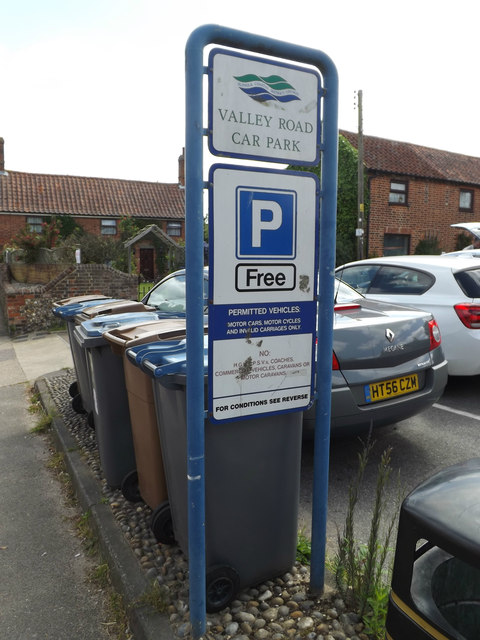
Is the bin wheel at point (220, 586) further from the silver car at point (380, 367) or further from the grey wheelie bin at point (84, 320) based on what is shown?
the grey wheelie bin at point (84, 320)

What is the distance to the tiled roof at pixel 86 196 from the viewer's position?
31422mm

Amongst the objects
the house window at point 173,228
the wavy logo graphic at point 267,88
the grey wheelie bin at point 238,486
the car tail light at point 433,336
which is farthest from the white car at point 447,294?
the house window at point 173,228

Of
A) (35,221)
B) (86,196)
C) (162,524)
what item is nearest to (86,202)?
(86,196)

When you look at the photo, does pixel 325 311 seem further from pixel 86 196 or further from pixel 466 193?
pixel 86 196

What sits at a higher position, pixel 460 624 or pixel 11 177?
pixel 11 177

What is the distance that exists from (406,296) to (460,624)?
16.3 feet

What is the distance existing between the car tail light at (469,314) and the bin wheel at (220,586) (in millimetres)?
4143

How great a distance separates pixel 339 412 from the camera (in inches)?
138

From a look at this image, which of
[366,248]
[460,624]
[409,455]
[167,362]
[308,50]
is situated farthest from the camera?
[366,248]

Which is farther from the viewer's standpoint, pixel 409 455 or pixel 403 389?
pixel 409 455

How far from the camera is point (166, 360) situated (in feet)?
7.94

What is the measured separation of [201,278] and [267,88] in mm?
812

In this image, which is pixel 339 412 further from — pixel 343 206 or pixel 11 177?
pixel 11 177

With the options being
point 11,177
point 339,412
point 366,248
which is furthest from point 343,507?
point 11,177
